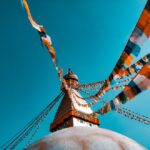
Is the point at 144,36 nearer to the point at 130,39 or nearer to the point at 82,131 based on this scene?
the point at 130,39

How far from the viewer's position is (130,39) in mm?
3309

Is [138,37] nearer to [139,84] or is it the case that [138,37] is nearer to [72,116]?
[139,84]

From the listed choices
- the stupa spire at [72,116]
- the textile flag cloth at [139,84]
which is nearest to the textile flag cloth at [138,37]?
the textile flag cloth at [139,84]

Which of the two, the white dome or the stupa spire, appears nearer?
the white dome

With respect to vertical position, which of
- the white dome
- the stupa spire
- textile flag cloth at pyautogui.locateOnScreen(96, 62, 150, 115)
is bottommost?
the white dome

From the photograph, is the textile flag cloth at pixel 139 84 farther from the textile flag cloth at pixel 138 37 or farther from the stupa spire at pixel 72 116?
the stupa spire at pixel 72 116

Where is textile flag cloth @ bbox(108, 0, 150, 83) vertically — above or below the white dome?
above

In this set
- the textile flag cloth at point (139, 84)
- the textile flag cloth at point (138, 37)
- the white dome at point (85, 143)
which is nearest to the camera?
the textile flag cloth at point (138, 37)

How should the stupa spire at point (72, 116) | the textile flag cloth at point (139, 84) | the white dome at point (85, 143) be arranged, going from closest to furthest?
1. the white dome at point (85, 143)
2. the textile flag cloth at point (139, 84)
3. the stupa spire at point (72, 116)

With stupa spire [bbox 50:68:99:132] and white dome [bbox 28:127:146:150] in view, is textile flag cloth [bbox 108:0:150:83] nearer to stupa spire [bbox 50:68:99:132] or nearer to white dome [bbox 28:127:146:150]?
white dome [bbox 28:127:146:150]

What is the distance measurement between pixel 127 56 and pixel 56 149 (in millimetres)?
1843

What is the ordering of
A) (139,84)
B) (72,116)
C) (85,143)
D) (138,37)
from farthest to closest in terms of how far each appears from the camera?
(72,116), (139,84), (85,143), (138,37)

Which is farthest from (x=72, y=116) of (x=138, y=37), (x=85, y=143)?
(x=138, y=37)

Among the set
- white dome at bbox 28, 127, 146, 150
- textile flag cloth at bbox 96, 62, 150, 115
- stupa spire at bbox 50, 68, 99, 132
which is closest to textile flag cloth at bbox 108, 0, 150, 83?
textile flag cloth at bbox 96, 62, 150, 115
